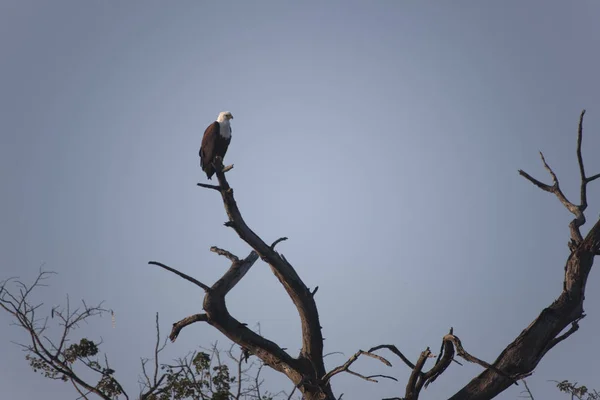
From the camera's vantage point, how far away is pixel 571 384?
1073cm

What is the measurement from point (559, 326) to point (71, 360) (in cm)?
581

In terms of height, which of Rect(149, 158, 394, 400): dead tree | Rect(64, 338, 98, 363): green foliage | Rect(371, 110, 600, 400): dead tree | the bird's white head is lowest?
Rect(371, 110, 600, 400): dead tree

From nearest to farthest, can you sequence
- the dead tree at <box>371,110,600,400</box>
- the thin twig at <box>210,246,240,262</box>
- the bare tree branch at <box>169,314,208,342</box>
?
the dead tree at <box>371,110,600,400</box>
the bare tree branch at <box>169,314,208,342</box>
the thin twig at <box>210,246,240,262</box>

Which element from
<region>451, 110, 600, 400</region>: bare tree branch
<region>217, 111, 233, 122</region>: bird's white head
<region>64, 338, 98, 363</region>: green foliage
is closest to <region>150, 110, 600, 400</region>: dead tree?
<region>451, 110, 600, 400</region>: bare tree branch

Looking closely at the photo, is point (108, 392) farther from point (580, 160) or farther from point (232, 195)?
point (580, 160)

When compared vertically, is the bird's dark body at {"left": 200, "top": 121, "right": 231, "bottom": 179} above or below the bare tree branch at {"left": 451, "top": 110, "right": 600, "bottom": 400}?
above

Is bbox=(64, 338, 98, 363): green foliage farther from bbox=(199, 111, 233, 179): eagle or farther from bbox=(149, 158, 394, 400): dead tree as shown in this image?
bbox=(199, 111, 233, 179): eagle

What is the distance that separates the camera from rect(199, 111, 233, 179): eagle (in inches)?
464

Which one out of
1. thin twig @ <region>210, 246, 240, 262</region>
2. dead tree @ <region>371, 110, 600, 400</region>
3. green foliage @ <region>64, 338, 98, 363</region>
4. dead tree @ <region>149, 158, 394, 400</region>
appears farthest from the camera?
green foliage @ <region>64, 338, 98, 363</region>

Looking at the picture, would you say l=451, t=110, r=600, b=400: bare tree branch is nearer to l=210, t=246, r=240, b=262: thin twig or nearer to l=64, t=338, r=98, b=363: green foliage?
l=210, t=246, r=240, b=262: thin twig

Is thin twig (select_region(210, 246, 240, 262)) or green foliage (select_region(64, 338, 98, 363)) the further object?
green foliage (select_region(64, 338, 98, 363))

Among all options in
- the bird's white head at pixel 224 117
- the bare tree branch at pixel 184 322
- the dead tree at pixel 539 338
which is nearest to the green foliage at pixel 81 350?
the bare tree branch at pixel 184 322

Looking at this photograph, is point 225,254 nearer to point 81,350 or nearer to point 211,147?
point 81,350

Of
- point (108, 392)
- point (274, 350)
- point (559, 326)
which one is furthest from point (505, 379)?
point (108, 392)
